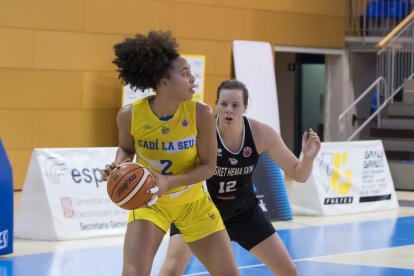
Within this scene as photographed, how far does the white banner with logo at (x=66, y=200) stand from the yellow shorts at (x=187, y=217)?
443cm

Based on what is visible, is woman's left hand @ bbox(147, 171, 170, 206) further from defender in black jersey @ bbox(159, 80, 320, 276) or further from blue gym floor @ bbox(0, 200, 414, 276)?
blue gym floor @ bbox(0, 200, 414, 276)

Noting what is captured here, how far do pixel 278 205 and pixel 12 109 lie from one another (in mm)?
4855

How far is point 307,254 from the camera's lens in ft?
29.3

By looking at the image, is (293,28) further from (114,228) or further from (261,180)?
(114,228)

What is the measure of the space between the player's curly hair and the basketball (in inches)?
18.8

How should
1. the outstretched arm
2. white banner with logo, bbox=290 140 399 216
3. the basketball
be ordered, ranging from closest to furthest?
the basketball, the outstretched arm, white banner with logo, bbox=290 140 399 216

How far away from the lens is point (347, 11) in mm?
19078

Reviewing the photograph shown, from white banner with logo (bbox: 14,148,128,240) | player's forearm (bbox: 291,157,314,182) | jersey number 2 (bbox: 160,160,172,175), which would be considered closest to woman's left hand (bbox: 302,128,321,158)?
player's forearm (bbox: 291,157,314,182)

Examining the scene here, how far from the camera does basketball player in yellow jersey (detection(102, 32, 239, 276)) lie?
4895mm

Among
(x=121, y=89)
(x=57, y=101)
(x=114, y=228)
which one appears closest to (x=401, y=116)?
(x=121, y=89)

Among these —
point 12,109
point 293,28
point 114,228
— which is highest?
point 293,28

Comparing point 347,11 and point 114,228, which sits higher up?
point 347,11

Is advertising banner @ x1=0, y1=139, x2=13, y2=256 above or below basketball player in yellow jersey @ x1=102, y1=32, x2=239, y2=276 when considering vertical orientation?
below

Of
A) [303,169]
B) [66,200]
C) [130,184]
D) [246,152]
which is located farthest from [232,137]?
[66,200]
